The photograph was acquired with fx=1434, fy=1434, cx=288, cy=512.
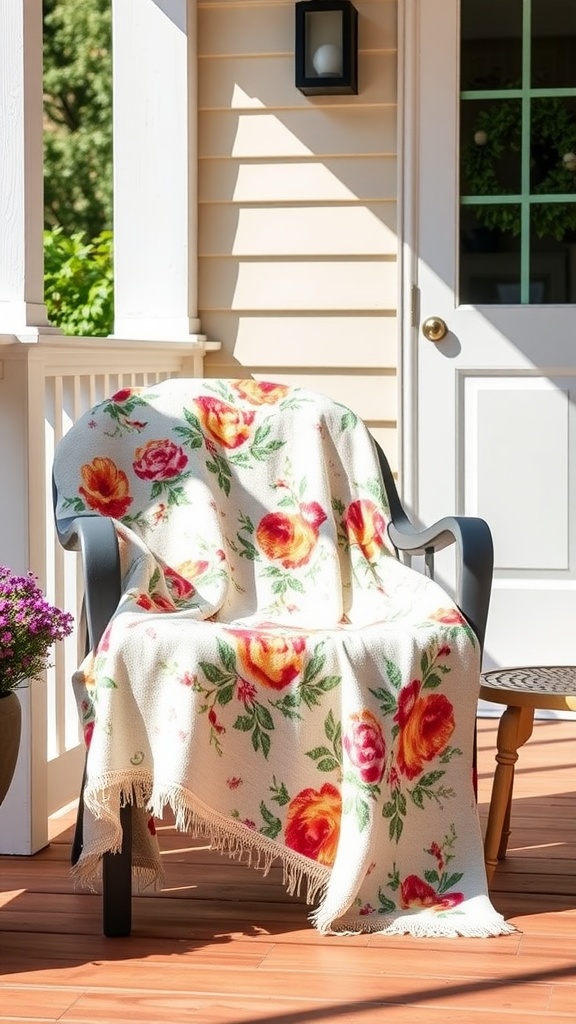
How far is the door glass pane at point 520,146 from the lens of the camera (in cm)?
405

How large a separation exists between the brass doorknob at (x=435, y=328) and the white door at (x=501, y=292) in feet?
0.03

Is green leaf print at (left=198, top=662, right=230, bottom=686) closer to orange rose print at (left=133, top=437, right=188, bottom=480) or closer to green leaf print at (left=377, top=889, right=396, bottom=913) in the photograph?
green leaf print at (left=377, top=889, right=396, bottom=913)

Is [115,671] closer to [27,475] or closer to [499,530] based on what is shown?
[27,475]

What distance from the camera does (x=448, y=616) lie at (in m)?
2.62

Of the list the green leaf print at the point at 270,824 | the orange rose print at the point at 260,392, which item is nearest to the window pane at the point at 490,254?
the orange rose print at the point at 260,392

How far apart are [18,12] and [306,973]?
194 cm

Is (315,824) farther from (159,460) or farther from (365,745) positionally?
(159,460)

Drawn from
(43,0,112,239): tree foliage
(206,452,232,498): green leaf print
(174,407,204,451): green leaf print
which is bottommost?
(206,452,232,498): green leaf print

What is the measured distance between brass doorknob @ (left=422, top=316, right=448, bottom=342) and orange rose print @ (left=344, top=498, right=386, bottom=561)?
1172 millimetres

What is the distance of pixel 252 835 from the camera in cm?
248

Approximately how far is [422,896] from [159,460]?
3.37ft

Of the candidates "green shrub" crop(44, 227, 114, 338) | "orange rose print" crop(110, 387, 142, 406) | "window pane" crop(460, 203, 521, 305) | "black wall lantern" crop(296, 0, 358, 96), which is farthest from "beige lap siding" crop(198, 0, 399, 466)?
"green shrub" crop(44, 227, 114, 338)

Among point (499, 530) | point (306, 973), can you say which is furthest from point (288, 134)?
point (306, 973)

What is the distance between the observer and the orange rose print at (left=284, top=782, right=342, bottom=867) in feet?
8.18
